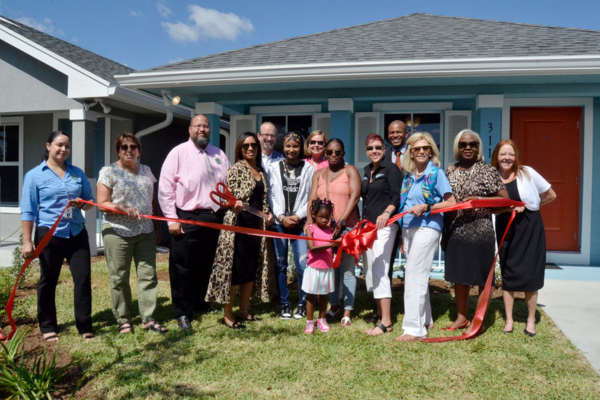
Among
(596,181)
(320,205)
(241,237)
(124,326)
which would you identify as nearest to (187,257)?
(241,237)

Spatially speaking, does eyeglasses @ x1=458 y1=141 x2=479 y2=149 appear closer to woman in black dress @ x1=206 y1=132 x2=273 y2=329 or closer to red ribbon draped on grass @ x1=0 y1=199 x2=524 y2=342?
red ribbon draped on grass @ x1=0 y1=199 x2=524 y2=342

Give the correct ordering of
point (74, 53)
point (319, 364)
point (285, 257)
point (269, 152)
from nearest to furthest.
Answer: point (319, 364) < point (285, 257) < point (269, 152) < point (74, 53)

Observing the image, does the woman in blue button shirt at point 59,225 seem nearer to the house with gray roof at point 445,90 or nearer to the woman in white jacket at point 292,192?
the woman in white jacket at point 292,192

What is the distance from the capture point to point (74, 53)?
358 inches

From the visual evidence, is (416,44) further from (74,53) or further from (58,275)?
(74,53)

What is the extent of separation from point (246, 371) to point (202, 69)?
4.66 meters

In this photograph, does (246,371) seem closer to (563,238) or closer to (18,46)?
(563,238)

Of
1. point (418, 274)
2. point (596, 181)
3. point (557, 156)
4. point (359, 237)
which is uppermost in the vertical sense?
point (557, 156)

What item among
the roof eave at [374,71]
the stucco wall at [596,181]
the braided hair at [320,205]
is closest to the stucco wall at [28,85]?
the roof eave at [374,71]

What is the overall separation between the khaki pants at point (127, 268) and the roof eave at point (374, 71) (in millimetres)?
3116

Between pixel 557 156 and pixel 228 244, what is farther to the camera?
pixel 557 156

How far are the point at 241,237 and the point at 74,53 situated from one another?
7107 millimetres

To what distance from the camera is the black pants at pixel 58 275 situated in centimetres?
384

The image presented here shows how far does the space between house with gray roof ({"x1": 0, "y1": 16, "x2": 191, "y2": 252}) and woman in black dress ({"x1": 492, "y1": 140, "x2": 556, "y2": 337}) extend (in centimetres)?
554
